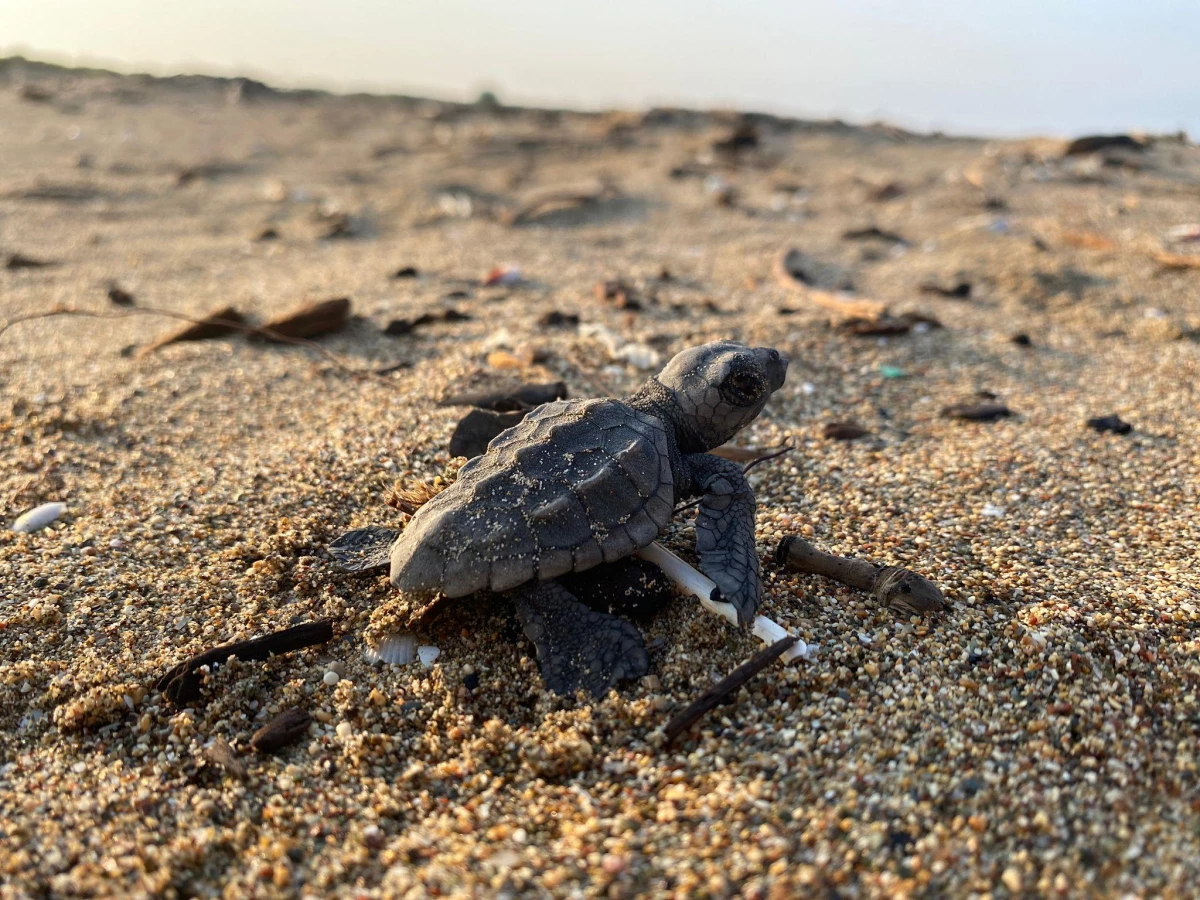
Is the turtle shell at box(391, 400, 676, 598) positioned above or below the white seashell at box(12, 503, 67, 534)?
above

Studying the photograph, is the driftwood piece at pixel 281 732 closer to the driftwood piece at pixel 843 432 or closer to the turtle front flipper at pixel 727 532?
the turtle front flipper at pixel 727 532

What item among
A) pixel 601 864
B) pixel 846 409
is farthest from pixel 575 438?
pixel 846 409

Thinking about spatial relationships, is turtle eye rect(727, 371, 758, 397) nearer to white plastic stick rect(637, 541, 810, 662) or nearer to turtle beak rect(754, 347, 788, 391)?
turtle beak rect(754, 347, 788, 391)

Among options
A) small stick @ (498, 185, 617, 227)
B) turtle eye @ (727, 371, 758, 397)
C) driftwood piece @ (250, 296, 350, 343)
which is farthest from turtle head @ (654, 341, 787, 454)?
small stick @ (498, 185, 617, 227)

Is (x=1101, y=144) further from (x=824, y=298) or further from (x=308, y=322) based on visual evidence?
(x=308, y=322)

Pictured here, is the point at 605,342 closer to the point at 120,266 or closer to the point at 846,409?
the point at 846,409
